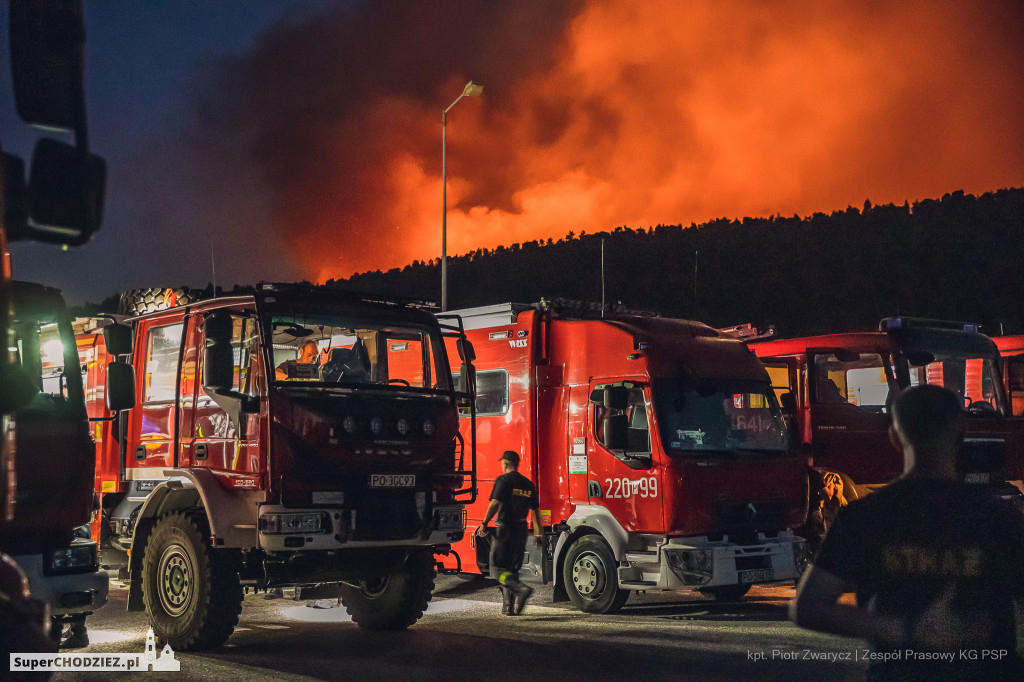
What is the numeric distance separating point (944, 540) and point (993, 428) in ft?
40.0

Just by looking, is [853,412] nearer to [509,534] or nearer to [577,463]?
[577,463]

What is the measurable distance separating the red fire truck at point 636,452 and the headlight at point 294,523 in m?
2.18

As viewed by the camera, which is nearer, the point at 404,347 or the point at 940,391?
the point at 940,391

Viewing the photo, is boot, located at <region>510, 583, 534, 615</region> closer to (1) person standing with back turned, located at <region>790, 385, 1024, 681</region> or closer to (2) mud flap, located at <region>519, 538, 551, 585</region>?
(2) mud flap, located at <region>519, 538, 551, 585</region>

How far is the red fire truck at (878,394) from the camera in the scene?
13516 millimetres

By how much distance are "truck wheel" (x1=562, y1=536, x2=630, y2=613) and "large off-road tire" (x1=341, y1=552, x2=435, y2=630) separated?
2016mm

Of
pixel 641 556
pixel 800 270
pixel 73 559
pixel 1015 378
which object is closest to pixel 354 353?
pixel 73 559

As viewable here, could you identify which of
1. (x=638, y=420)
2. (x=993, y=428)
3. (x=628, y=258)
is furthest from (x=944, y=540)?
(x=628, y=258)

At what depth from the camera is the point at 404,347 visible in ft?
33.2

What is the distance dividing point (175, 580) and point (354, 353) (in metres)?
2.52

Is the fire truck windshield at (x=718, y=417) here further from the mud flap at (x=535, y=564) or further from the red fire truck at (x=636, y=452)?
the mud flap at (x=535, y=564)

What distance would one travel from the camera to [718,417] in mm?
11586

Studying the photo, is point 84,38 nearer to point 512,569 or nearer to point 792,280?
point 512,569

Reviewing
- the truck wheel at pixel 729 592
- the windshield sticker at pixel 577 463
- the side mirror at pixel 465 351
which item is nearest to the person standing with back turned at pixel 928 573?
the side mirror at pixel 465 351
